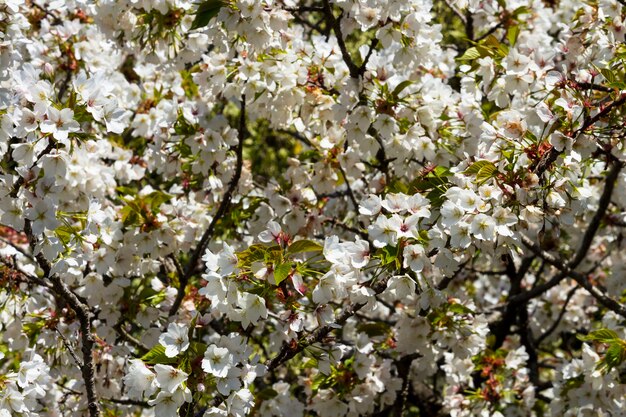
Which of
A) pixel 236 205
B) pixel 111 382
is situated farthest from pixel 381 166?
pixel 111 382

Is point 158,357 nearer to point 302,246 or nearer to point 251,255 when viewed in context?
point 251,255

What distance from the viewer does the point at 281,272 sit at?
9.39 feet

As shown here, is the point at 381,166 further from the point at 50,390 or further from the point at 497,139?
the point at 50,390

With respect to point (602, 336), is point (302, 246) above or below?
below

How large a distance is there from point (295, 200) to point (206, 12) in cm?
121

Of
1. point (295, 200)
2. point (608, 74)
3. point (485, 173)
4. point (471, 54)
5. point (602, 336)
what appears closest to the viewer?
point (485, 173)

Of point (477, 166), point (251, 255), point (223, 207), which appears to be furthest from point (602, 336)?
point (223, 207)

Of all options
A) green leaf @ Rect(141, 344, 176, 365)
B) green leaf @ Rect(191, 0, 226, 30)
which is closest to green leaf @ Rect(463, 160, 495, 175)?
green leaf @ Rect(191, 0, 226, 30)

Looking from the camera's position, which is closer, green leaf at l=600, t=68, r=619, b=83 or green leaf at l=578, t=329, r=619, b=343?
green leaf at l=600, t=68, r=619, b=83

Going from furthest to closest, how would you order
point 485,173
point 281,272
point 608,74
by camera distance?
point 608,74 < point 485,173 < point 281,272

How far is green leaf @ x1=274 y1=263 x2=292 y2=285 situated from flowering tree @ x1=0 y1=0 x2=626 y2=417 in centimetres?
1

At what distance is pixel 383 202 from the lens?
3.07 metres

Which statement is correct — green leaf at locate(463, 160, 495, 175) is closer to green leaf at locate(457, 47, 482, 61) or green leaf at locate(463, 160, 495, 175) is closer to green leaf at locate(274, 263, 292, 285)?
green leaf at locate(274, 263, 292, 285)

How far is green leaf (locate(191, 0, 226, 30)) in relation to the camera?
3.24 metres
